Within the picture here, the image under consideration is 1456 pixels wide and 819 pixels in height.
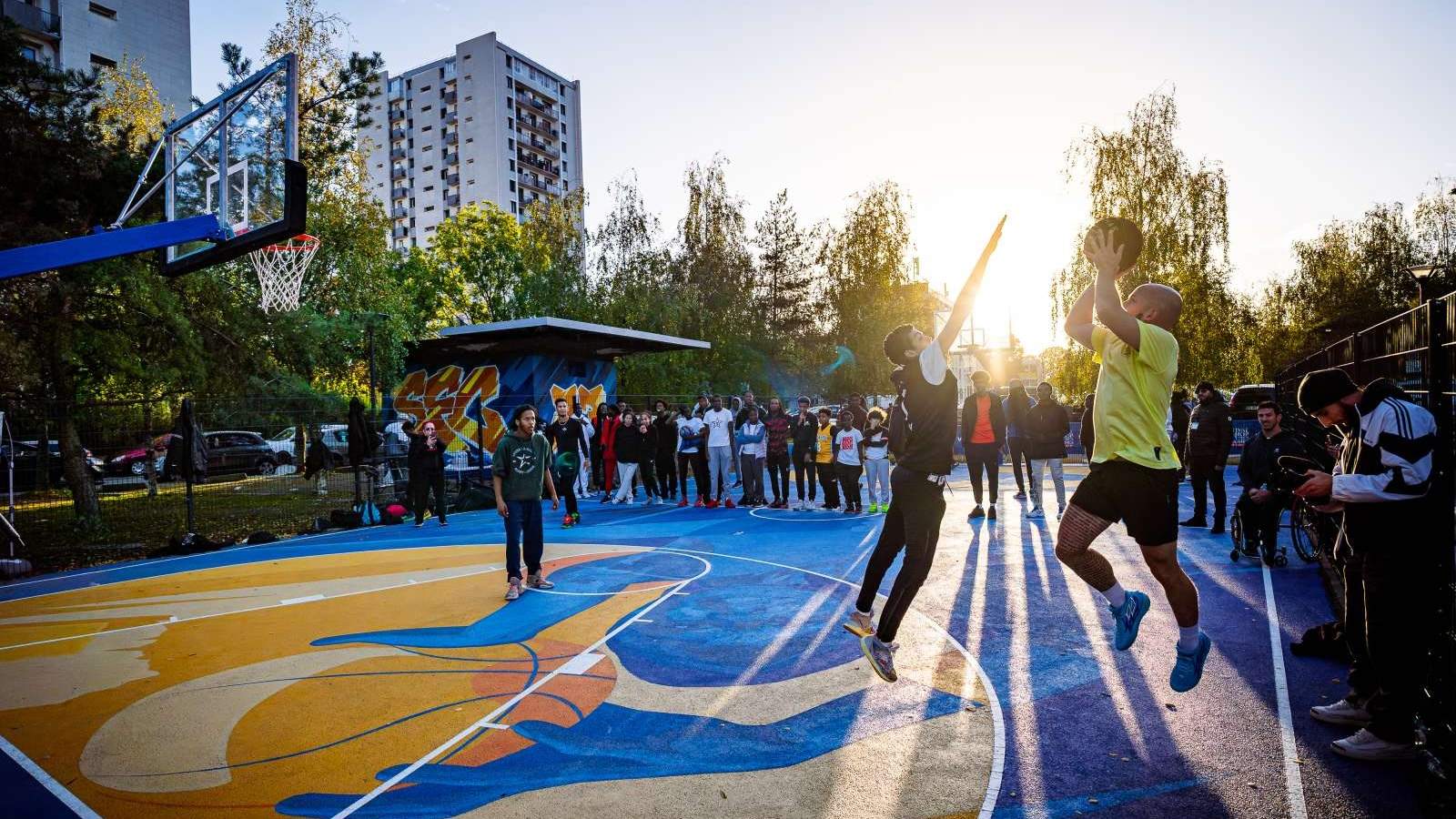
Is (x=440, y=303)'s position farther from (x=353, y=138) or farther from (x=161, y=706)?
(x=161, y=706)

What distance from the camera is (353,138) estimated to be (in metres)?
20.2

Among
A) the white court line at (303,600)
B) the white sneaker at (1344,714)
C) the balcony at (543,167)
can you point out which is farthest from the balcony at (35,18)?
the balcony at (543,167)

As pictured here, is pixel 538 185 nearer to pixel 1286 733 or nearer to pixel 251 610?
pixel 251 610

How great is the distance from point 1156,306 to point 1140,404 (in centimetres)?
57

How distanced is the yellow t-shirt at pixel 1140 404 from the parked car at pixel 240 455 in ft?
49.0

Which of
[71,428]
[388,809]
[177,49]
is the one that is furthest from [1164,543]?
[177,49]

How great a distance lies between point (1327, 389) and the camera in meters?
4.07

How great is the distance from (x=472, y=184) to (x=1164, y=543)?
289ft

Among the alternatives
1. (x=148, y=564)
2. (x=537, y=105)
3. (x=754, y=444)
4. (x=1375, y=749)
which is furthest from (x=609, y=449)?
(x=537, y=105)

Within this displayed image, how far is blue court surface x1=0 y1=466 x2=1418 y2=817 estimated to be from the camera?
12.4 ft

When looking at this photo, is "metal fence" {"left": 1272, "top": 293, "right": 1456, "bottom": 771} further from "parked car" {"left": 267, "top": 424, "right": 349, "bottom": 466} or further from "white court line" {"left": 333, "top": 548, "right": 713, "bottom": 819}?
"parked car" {"left": 267, "top": 424, "right": 349, "bottom": 466}

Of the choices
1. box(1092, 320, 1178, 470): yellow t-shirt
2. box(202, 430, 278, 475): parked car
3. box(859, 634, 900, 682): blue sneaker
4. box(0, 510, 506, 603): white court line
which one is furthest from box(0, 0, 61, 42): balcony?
box(1092, 320, 1178, 470): yellow t-shirt

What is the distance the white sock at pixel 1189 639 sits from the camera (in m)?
4.17

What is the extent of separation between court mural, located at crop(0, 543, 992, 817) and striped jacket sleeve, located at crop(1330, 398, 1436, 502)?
2222 millimetres
